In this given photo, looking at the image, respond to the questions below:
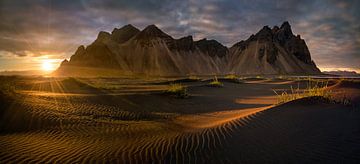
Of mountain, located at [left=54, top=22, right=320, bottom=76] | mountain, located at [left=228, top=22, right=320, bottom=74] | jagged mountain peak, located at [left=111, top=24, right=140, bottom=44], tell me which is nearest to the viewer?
mountain, located at [left=54, top=22, right=320, bottom=76]

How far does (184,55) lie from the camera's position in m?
95.1

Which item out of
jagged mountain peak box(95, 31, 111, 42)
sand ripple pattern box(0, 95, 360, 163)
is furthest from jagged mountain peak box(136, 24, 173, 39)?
sand ripple pattern box(0, 95, 360, 163)

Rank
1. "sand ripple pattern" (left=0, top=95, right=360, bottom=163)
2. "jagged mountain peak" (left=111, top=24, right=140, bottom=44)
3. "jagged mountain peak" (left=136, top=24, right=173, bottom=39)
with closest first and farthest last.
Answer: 1. "sand ripple pattern" (left=0, top=95, right=360, bottom=163)
2. "jagged mountain peak" (left=136, top=24, right=173, bottom=39)
3. "jagged mountain peak" (left=111, top=24, right=140, bottom=44)

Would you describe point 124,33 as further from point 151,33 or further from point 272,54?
point 272,54

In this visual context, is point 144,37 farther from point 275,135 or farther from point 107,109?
point 275,135

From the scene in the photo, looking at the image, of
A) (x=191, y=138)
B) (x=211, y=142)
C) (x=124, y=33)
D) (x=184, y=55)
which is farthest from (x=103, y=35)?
(x=211, y=142)

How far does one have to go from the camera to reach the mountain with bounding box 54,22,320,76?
264 ft

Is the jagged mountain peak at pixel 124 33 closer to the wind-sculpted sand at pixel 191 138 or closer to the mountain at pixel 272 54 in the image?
the mountain at pixel 272 54

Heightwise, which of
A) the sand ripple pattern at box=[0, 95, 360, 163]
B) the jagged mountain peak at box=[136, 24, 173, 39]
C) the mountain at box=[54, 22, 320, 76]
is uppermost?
the jagged mountain peak at box=[136, 24, 173, 39]

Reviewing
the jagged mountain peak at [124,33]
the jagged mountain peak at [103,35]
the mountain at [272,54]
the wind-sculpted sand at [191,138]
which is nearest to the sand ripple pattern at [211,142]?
the wind-sculpted sand at [191,138]


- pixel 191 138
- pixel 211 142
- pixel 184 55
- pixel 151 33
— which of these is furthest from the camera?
pixel 184 55

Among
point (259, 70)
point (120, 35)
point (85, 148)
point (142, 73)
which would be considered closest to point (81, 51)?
point (120, 35)

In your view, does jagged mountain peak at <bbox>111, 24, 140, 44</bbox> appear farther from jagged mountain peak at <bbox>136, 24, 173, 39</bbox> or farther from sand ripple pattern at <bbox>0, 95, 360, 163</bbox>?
sand ripple pattern at <bbox>0, 95, 360, 163</bbox>

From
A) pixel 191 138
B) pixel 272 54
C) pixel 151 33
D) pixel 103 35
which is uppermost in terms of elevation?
pixel 103 35
